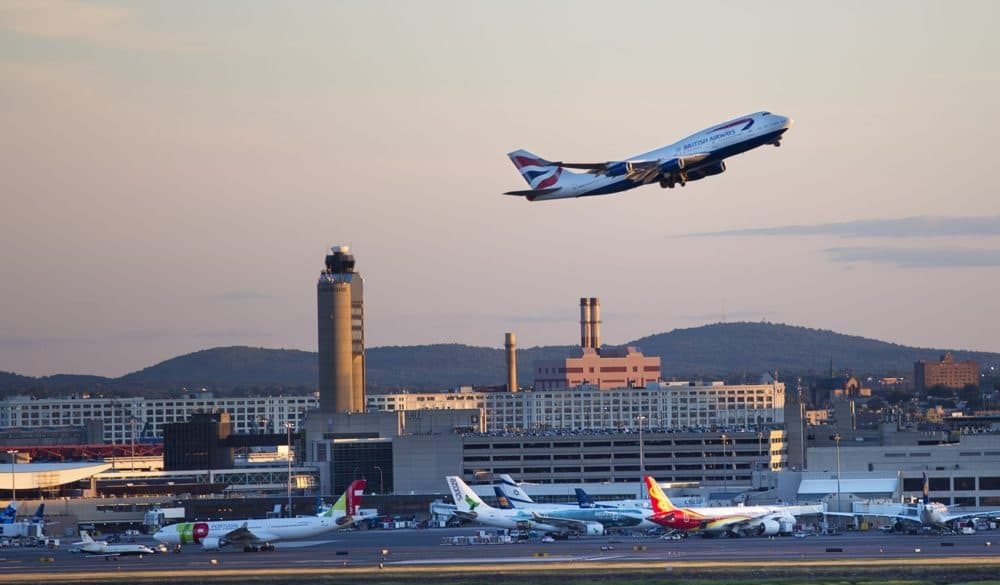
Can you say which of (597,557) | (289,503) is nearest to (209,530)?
(597,557)

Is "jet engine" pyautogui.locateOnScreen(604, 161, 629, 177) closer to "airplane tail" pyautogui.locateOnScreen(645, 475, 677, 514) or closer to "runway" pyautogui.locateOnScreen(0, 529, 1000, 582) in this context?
"runway" pyautogui.locateOnScreen(0, 529, 1000, 582)

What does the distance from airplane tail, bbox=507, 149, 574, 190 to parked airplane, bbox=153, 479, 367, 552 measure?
31.1m

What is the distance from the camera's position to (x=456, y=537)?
156875 mm

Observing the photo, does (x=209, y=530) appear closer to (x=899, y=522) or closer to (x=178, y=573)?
(x=178, y=573)

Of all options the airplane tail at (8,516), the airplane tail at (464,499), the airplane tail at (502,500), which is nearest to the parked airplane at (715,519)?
the airplane tail at (464,499)

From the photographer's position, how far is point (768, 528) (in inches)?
6122

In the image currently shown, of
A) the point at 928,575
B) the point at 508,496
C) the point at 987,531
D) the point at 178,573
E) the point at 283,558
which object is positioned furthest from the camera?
the point at 508,496

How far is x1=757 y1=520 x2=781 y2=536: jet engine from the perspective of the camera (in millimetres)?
155000

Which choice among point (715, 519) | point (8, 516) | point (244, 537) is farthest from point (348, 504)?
point (8, 516)

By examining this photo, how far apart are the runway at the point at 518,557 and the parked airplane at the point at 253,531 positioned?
1409 millimetres

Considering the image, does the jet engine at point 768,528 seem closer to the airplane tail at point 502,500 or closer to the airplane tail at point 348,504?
the airplane tail at point 502,500

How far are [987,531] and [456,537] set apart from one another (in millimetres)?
44282

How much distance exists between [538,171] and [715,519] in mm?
33523

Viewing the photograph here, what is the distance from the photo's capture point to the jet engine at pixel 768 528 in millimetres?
155000
